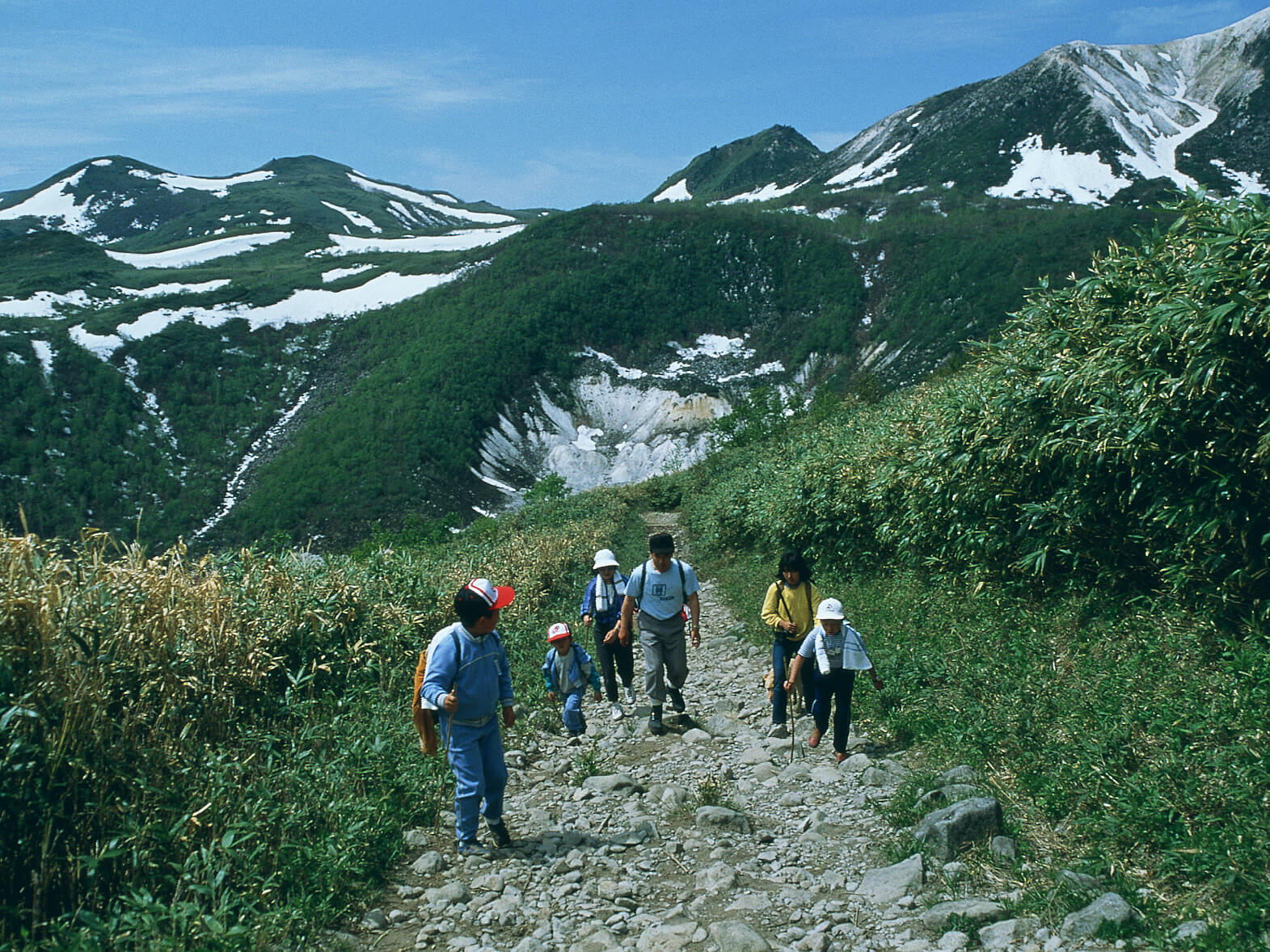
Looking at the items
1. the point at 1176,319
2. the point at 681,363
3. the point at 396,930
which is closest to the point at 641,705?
the point at 396,930

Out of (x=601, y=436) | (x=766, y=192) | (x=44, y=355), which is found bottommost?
(x=601, y=436)

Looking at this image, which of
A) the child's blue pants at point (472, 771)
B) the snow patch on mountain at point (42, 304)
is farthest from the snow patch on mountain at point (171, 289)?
the child's blue pants at point (472, 771)

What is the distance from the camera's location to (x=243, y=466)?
56.1 meters

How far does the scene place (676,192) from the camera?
182m

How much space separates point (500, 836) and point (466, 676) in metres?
1.05

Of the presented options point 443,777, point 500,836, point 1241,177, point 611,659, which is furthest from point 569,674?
point 1241,177

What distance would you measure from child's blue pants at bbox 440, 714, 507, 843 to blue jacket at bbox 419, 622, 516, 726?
0.27ft

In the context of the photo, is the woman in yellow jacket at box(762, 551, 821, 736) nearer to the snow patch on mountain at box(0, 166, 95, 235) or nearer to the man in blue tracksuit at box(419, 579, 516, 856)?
the man in blue tracksuit at box(419, 579, 516, 856)

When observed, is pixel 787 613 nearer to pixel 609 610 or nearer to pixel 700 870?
pixel 609 610

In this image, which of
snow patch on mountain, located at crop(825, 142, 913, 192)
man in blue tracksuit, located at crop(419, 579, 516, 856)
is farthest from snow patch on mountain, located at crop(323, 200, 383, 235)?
man in blue tracksuit, located at crop(419, 579, 516, 856)

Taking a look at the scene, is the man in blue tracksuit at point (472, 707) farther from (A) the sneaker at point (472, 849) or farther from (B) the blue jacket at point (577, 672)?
(B) the blue jacket at point (577, 672)

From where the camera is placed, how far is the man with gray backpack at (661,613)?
730 centimetres

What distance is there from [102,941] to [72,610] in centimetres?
198

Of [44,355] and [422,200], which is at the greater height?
[422,200]
